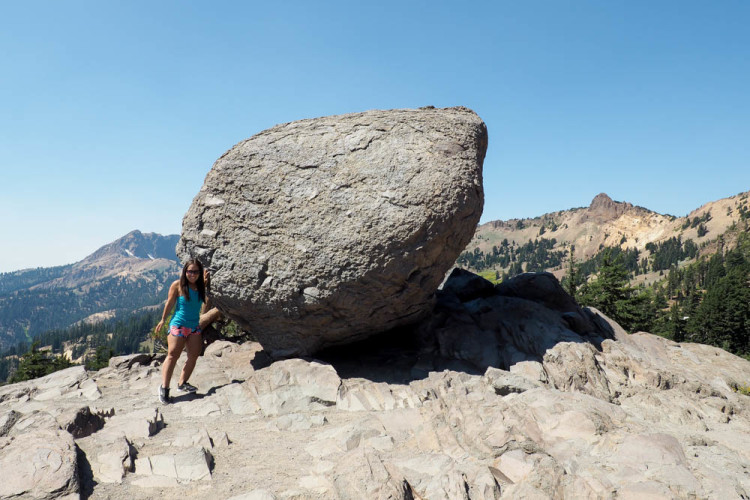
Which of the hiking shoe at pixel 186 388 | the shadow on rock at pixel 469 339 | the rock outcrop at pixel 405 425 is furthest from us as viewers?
the shadow on rock at pixel 469 339

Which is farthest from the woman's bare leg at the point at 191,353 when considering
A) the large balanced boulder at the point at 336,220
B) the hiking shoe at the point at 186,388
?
the large balanced boulder at the point at 336,220

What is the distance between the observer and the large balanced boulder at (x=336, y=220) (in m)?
11.0

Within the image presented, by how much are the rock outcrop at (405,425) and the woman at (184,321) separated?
69cm

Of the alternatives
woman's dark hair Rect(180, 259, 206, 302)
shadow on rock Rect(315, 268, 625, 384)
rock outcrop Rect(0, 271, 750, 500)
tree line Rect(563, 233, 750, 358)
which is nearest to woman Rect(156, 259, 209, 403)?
woman's dark hair Rect(180, 259, 206, 302)

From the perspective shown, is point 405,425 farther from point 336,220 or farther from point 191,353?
point 191,353

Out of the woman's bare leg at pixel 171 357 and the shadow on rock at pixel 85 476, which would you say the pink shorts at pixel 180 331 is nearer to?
the woman's bare leg at pixel 171 357

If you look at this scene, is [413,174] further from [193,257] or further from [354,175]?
[193,257]

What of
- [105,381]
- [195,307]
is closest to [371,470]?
[195,307]

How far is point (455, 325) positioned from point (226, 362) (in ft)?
26.8

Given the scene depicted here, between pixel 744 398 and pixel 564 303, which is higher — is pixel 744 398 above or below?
below

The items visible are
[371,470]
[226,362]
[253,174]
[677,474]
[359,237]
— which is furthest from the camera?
[226,362]

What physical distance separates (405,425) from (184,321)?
21.4 feet

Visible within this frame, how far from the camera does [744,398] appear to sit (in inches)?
443

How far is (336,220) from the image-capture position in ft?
36.5
